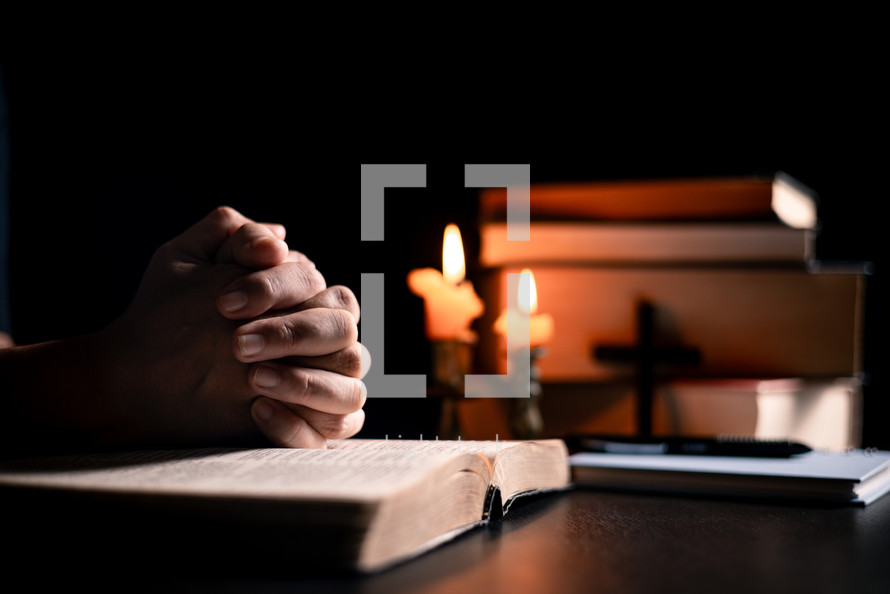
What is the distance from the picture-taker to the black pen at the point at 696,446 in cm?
75

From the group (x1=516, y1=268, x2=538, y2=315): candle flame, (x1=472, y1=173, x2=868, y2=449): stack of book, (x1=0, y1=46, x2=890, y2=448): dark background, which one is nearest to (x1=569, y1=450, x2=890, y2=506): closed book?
(x1=516, y1=268, x2=538, y2=315): candle flame

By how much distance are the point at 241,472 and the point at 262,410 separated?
18 cm

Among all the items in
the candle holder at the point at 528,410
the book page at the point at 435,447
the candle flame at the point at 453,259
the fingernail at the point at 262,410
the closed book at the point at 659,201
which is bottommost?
the candle holder at the point at 528,410

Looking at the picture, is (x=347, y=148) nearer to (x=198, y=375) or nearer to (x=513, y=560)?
(x=198, y=375)

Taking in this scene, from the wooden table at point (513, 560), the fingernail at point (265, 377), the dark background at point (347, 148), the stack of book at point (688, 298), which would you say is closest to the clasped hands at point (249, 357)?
the fingernail at point (265, 377)

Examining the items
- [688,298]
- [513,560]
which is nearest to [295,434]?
[513,560]

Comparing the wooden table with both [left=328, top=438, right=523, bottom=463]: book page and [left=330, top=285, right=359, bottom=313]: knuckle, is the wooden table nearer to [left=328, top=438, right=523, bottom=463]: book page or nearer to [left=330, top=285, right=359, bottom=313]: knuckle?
[left=328, top=438, right=523, bottom=463]: book page

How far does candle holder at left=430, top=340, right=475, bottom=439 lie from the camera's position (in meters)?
1.01

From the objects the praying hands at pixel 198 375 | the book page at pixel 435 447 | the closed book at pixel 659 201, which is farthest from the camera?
the closed book at pixel 659 201

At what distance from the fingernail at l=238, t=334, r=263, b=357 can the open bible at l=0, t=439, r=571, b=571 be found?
2.9 inches

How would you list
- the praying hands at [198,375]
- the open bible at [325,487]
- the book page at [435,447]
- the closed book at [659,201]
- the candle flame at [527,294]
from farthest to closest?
the closed book at [659,201], the candle flame at [527,294], the praying hands at [198,375], the book page at [435,447], the open bible at [325,487]

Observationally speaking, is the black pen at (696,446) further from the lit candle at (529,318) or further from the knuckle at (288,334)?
the knuckle at (288,334)

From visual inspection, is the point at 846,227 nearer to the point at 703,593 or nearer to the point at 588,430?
the point at 588,430

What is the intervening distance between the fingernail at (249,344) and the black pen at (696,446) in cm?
39
